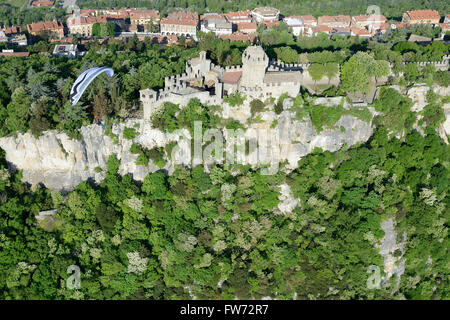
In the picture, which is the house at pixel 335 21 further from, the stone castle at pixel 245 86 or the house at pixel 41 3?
the house at pixel 41 3

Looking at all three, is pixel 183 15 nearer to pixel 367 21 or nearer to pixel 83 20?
pixel 83 20

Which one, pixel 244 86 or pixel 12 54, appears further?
pixel 12 54

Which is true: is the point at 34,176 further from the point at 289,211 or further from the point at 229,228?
the point at 289,211

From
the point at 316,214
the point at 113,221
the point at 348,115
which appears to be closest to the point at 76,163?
the point at 113,221

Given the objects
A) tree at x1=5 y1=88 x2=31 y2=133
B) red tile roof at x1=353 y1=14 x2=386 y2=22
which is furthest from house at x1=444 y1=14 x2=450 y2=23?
tree at x1=5 y1=88 x2=31 y2=133

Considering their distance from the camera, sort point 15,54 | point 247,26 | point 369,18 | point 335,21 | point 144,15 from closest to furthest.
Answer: point 15,54 → point 247,26 → point 369,18 → point 335,21 → point 144,15

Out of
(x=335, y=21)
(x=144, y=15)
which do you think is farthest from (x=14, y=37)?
(x=335, y=21)
